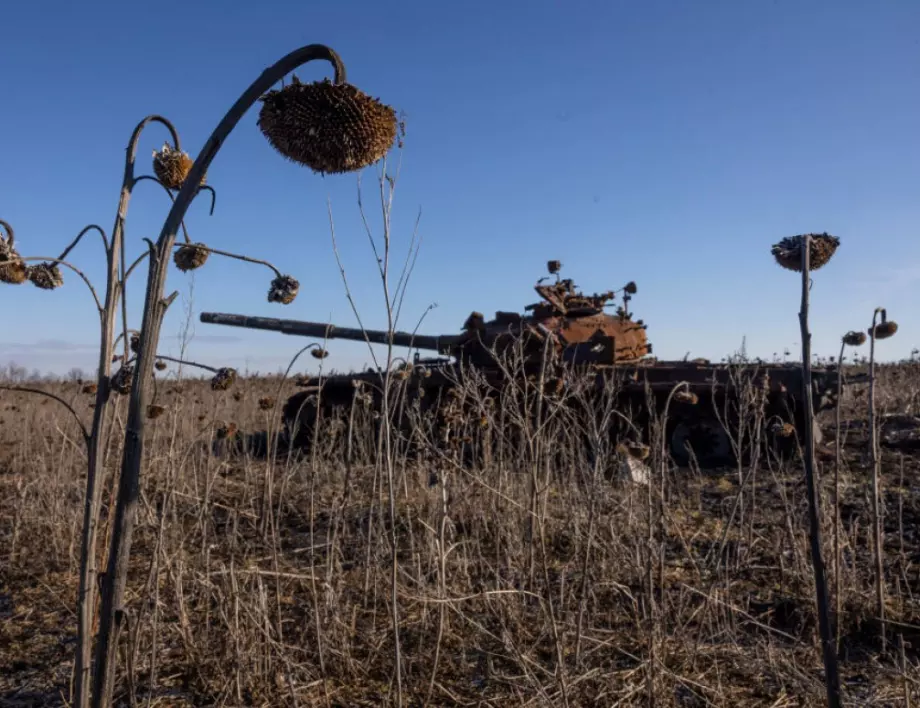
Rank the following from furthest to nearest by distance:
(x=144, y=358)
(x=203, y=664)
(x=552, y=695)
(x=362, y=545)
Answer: (x=362, y=545)
(x=203, y=664)
(x=552, y=695)
(x=144, y=358)

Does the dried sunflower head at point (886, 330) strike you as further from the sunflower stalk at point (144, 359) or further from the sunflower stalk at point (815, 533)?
the sunflower stalk at point (144, 359)

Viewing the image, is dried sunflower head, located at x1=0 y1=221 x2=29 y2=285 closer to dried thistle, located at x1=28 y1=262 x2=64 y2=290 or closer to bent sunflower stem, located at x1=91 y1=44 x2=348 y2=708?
dried thistle, located at x1=28 y1=262 x2=64 y2=290

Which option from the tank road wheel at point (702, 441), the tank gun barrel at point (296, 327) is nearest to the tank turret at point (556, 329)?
the tank gun barrel at point (296, 327)

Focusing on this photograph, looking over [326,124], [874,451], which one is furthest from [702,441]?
[326,124]

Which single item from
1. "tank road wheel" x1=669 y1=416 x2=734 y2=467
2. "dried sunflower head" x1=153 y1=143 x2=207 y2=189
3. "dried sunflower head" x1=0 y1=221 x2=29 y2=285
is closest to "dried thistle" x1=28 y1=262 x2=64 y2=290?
"dried sunflower head" x1=0 y1=221 x2=29 y2=285

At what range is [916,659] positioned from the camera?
2855 mm

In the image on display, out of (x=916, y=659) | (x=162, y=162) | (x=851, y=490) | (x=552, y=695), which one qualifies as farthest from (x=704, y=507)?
(x=162, y=162)

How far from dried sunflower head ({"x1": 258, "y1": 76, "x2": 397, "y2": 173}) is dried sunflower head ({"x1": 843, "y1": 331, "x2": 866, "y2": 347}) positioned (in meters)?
2.08

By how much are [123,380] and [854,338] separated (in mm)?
2575

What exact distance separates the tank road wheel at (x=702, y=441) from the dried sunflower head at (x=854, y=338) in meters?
4.67

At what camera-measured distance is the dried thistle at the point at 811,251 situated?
1.71m

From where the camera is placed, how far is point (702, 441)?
7449 mm

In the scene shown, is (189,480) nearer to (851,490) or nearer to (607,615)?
(607,615)

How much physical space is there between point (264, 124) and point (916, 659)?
10.0 feet
